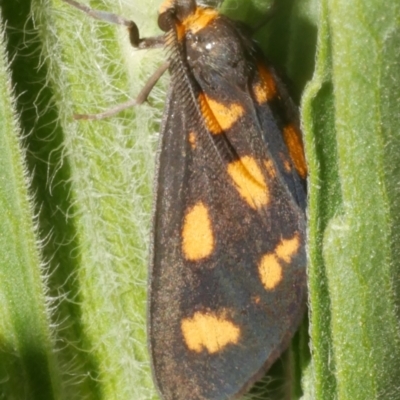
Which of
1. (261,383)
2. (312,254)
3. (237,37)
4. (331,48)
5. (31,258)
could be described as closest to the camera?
(331,48)

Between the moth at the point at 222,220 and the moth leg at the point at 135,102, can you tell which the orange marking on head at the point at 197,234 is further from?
the moth leg at the point at 135,102

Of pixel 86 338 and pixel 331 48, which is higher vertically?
pixel 331 48

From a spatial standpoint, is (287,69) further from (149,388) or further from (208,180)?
(149,388)

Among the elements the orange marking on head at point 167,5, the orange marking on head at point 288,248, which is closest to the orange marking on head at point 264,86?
the orange marking on head at point 167,5

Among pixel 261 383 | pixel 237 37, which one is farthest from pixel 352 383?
pixel 237 37

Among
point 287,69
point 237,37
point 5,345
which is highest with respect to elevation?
point 237,37

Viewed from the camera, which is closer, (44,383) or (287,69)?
(44,383)

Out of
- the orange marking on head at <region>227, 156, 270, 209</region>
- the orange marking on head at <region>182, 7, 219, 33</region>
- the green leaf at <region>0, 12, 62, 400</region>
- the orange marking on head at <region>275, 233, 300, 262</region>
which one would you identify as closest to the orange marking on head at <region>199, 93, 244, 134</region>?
the orange marking on head at <region>227, 156, 270, 209</region>

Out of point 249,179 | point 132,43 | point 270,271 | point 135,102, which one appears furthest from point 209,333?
point 132,43
